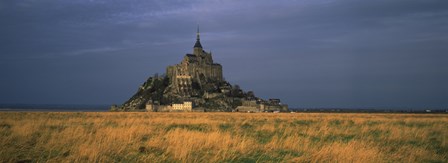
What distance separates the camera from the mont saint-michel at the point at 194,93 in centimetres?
13950

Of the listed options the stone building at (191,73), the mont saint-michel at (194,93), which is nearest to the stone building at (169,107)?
the mont saint-michel at (194,93)

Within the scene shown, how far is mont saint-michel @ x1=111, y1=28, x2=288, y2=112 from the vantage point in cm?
13950

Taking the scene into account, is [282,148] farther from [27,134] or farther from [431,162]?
[27,134]

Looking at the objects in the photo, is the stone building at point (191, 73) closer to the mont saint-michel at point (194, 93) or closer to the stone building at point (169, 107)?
the mont saint-michel at point (194, 93)

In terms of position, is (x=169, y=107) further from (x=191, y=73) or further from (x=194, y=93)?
(x=191, y=73)

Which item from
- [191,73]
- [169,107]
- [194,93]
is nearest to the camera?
[169,107]

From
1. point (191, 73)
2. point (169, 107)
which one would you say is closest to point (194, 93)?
point (191, 73)

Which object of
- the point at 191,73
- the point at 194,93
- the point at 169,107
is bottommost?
the point at 169,107

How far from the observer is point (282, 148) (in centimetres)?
1350

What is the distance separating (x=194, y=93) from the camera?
149125 mm

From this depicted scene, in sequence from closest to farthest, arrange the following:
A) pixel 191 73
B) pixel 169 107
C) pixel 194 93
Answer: pixel 169 107 < pixel 194 93 < pixel 191 73

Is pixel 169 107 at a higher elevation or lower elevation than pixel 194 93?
lower

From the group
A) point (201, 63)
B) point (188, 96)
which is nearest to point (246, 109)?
point (188, 96)

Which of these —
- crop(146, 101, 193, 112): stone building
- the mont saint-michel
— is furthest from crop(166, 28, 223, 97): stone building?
crop(146, 101, 193, 112): stone building
